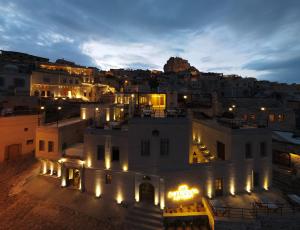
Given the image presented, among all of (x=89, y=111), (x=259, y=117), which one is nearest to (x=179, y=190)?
(x=89, y=111)

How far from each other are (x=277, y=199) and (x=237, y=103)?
30.6 m

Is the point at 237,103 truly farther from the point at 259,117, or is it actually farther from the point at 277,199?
the point at 277,199

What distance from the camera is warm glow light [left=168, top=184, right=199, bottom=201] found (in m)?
18.3

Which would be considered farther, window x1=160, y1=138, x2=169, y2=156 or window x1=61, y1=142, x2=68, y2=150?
window x1=61, y1=142, x2=68, y2=150

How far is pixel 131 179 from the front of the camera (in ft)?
62.4

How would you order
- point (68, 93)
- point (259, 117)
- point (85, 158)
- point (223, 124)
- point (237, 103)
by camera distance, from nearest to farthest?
point (85, 158) < point (223, 124) < point (259, 117) < point (237, 103) < point (68, 93)

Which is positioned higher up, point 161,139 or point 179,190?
point 161,139

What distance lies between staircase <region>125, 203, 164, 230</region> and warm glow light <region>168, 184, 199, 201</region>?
183 centimetres

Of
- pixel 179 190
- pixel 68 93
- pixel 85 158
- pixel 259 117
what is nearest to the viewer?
pixel 179 190

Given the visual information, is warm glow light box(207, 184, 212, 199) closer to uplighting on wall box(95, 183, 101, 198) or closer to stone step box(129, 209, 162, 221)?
stone step box(129, 209, 162, 221)

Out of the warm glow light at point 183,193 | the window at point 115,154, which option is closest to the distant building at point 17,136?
the window at point 115,154

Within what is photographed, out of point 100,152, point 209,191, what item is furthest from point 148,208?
point 100,152

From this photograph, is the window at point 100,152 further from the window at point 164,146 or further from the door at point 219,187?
the door at point 219,187

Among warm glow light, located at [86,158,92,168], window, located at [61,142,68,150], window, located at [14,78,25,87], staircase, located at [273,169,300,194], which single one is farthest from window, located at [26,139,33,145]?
staircase, located at [273,169,300,194]
